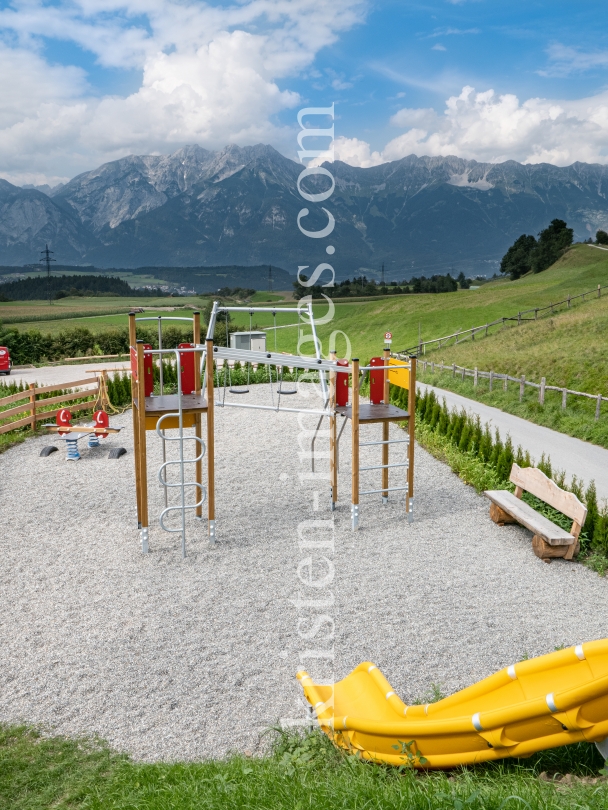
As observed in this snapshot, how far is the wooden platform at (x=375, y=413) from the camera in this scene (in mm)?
7832

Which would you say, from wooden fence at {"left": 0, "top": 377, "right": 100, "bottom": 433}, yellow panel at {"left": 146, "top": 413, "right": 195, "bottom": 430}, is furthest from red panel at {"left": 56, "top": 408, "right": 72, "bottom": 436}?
yellow panel at {"left": 146, "top": 413, "right": 195, "bottom": 430}

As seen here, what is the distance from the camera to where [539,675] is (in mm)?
3057

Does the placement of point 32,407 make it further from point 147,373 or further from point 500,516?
point 500,516

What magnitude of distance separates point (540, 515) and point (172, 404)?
494 cm

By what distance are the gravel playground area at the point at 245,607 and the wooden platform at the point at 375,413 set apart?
4.80 ft

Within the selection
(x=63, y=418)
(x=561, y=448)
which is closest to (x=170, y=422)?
(x=63, y=418)

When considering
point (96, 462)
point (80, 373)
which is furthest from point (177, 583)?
point (80, 373)

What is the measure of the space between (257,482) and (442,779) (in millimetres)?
7112

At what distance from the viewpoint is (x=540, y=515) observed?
7.43m

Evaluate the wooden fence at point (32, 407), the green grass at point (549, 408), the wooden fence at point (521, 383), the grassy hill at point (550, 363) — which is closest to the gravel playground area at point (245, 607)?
the wooden fence at point (32, 407)

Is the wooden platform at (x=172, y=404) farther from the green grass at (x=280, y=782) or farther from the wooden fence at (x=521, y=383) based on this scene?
the wooden fence at (x=521, y=383)

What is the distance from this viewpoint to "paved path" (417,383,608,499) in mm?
10539

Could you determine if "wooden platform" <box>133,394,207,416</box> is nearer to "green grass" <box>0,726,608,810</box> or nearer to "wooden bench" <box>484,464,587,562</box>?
"green grass" <box>0,726,608,810</box>

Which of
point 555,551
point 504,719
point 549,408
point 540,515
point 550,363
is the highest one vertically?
point 504,719
